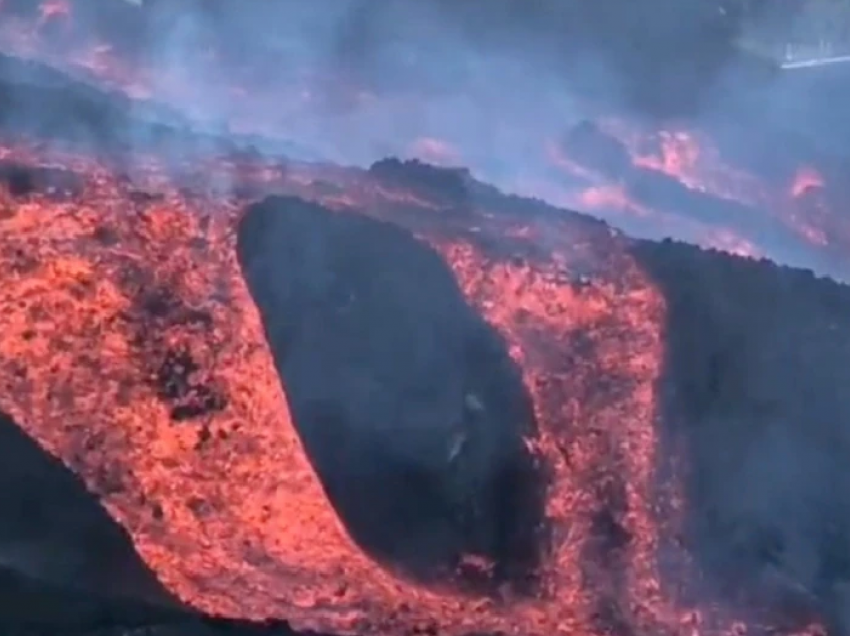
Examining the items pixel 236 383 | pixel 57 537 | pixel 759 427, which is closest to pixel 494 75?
pixel 759 427

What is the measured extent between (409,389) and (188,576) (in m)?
0.98

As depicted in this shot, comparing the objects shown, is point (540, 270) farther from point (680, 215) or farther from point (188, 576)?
point (680, 215)

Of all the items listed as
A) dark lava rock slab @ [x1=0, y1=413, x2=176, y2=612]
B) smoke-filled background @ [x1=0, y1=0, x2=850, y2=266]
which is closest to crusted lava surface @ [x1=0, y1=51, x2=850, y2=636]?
dark lava rock slab @ [x1=0, y1=413, x2=176, y2=612]

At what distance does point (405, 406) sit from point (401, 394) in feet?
0.13

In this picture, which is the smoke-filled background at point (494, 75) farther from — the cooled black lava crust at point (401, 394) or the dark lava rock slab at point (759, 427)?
the cooled black lava crust at point (401, 394)

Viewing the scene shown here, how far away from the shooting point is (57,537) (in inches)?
164

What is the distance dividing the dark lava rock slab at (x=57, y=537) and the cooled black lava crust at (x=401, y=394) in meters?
0.77

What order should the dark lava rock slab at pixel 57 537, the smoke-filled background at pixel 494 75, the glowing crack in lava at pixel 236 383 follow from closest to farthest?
the glowing crack in lava at pixel 236 383 < the dark lava rock slab at pixel 57 537 < the smoke-filled background at pixel 494 75

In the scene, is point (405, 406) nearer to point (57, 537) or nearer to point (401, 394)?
point (401, 394)

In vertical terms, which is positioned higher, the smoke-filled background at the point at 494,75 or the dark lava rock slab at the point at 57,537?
the smoke-filled background at the point at 494,75

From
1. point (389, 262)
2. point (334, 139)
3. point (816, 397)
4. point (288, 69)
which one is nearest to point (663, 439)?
point (816, 397)

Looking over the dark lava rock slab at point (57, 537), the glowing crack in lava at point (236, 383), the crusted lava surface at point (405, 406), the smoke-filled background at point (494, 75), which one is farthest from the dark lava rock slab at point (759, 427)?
the smoke-filled background at point (494, 75)

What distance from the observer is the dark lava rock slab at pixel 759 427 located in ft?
12.5

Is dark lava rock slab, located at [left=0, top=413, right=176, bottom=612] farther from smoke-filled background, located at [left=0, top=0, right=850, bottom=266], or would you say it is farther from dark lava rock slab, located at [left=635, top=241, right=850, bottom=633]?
smoke-filled background, located at [left=0, top=0, right=850, bottom=266]
